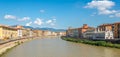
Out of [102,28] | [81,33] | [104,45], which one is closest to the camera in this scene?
[104,45]

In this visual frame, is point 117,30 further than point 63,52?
Yes

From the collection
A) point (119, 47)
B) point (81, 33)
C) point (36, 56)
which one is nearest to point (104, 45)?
point (119, 47)

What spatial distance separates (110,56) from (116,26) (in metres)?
38.2

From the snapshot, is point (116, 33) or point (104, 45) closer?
point (104, 45)

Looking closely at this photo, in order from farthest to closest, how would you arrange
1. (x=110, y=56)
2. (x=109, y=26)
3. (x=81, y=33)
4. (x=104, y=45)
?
(x=81, y=33) < (x=109, y=26) < (x=104, y=45) < (x=110, y=56)

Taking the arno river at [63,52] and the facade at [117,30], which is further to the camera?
the facade at [117,30]

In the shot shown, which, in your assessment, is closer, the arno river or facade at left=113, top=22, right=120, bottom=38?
the arno river

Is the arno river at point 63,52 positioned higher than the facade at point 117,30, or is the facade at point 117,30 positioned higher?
the facade at point 117,30

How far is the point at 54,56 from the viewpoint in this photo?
32.0m

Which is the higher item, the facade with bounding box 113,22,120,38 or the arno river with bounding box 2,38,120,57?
the facade with bounding box 113,22,120,38

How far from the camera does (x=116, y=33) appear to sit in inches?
2680

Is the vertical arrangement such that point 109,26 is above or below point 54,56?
above

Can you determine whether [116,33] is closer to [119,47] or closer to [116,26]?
[116,26]

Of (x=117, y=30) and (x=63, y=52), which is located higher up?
(x=117, y=30)
